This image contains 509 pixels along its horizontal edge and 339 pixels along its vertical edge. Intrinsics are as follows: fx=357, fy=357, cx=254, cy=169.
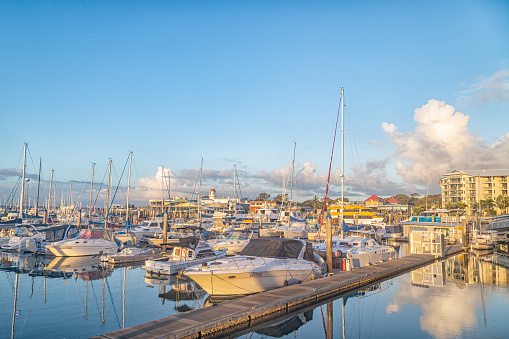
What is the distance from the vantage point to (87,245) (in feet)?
120

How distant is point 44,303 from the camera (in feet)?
59.8

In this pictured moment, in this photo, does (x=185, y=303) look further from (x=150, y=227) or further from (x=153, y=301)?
(x=150, y=227)

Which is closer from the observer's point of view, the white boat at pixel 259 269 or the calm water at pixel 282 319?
the calm water at pixel 282 319

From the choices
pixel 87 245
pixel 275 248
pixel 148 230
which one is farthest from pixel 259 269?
pixel 148 230

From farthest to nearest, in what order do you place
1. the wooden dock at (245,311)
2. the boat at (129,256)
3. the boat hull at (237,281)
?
the boat at (129,256), the boat hull at (237,281), the wooden dock at (245,311)

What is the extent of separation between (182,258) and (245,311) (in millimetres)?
15312

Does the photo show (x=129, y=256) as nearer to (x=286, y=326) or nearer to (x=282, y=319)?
(x=282, y=319)

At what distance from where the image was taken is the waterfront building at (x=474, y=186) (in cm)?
9094

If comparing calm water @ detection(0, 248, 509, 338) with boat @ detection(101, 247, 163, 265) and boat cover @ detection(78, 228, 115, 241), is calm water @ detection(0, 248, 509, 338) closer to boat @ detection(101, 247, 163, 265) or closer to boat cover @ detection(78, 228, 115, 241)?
boat @ detection(101, 247, 163, 265)

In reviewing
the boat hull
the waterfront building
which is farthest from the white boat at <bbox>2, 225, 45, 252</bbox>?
the waterfront building

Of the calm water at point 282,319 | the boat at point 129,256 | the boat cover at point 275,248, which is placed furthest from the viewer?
the boat at point 129,256

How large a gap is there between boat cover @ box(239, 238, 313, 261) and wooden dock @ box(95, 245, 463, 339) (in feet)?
6.91

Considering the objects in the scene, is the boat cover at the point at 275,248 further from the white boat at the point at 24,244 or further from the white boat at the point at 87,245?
the white boat at the point at 24,244

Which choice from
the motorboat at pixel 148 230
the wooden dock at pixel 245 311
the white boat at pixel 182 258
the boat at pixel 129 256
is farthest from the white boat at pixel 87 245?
the wooden dock at pixel 245 311
